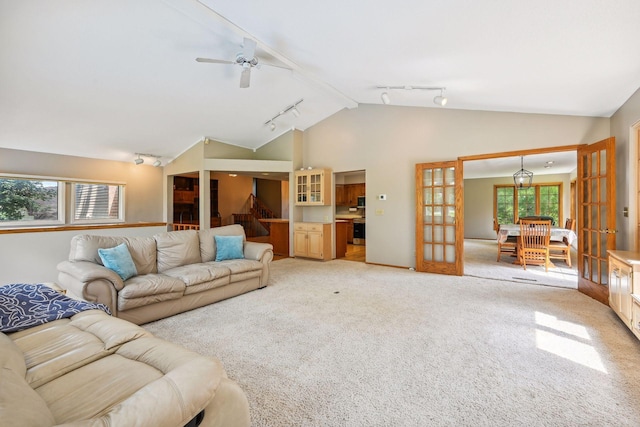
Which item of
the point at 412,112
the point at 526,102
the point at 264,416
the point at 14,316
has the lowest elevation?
the point at 264,416

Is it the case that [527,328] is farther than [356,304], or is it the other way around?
[356,304]

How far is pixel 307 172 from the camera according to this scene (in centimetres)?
659

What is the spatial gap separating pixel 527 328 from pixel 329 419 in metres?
2.32

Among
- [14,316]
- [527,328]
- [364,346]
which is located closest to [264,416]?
[364,346]

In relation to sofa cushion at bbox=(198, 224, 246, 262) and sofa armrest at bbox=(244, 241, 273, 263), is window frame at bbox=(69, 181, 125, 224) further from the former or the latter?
sofa armrest at bbox=(244, 241, 273, 263)

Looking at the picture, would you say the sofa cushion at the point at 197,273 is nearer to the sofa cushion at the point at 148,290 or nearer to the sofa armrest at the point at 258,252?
the sofa cushion at the point at 148,290

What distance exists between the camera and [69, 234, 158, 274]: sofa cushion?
313 cm

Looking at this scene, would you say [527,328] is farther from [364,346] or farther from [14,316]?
[14,316]

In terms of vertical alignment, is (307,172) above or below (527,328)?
above

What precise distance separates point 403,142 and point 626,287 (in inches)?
151

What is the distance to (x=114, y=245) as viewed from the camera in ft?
11.0

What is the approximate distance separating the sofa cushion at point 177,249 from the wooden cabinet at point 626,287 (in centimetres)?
469

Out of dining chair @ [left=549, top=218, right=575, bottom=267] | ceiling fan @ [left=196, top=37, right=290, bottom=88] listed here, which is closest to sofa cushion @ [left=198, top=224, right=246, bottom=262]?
ceiling fan @ [left=196, top=37, right=290, bottom=88]

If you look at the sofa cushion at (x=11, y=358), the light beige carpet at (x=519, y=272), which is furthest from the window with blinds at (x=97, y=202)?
the light beige carpet at (x=519, y=272)
